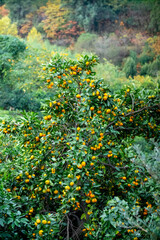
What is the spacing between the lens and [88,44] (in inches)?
535

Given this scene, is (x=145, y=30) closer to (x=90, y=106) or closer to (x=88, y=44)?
(x=88, y=44)

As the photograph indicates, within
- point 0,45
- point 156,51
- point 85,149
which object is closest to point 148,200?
point 85,149

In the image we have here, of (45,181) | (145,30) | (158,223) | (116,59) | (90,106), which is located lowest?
(116,59)

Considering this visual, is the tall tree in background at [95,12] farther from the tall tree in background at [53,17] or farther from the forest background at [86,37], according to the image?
the tall tree in background at [53,17]

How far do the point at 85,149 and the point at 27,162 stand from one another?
54 centimetres

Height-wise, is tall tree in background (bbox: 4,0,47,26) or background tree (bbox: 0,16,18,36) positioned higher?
tall tree in background (bbox: 4,0,47,26)

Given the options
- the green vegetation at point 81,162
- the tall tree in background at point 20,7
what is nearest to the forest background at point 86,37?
the tall tree in background at point 20,7

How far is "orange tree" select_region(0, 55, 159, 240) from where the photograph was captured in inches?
64.9

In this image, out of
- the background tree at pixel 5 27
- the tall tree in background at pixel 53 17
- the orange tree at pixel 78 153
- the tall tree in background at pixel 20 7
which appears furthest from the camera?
the tall tree in background at pixel 20 7

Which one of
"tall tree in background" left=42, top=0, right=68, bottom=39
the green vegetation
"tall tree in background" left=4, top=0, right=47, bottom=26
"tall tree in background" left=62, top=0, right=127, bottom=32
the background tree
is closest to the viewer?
the green vegetation

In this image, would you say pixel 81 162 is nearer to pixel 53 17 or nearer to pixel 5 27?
pixel 5 27

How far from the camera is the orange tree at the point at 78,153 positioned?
5.41 feet

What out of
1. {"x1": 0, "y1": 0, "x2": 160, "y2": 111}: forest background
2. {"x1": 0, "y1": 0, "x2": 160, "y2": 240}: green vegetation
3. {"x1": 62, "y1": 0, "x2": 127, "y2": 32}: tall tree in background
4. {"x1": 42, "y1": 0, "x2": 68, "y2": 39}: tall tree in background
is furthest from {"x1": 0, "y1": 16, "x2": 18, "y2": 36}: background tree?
{"x1": 0, "y1": 0, "x2": 160, "y2": 240}: green vegetation

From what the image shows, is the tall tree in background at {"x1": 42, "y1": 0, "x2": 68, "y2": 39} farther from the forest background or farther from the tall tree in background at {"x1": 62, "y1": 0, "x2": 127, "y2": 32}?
the tall tree in background at {"x1": 62, "y1": 0, "x2": 127, "y2": 32}
